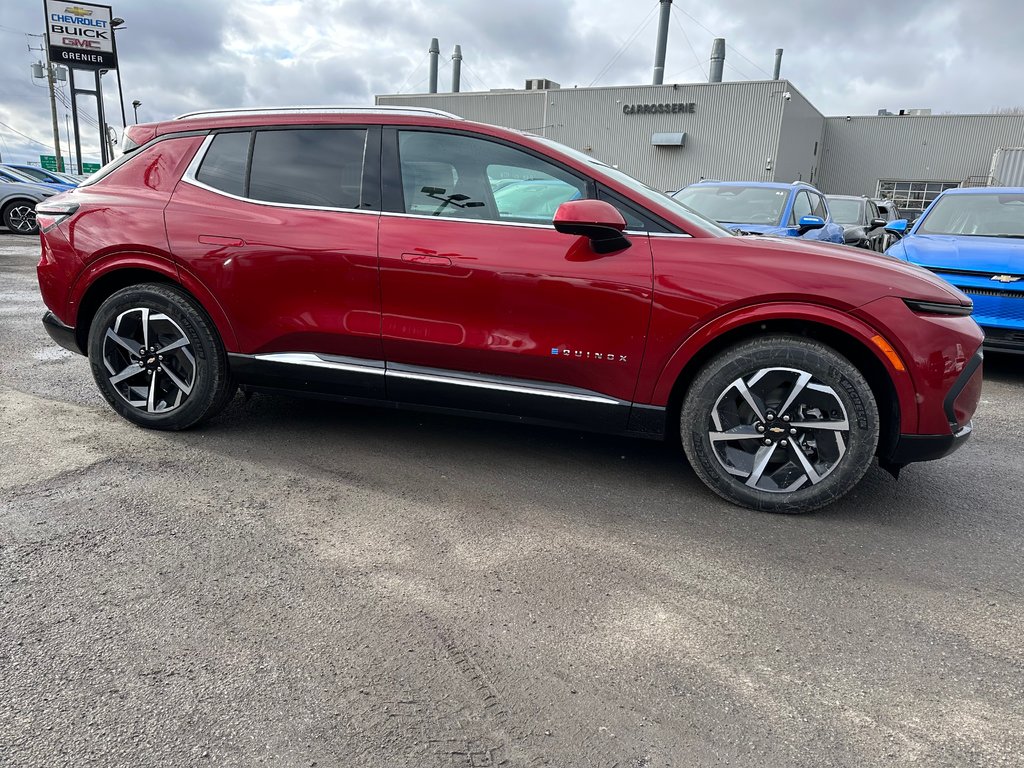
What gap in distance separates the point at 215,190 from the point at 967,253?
590cm

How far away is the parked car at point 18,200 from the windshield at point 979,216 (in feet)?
53.5

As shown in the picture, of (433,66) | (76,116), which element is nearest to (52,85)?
(76,116)

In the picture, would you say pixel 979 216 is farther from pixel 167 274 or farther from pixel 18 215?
pixel 18 215

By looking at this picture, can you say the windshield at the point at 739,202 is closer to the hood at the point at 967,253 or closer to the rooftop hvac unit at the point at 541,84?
the hood at the point at 967,253

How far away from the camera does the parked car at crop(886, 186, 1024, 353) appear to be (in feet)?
18.4

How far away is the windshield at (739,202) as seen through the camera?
328 inches

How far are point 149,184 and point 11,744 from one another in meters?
2.94

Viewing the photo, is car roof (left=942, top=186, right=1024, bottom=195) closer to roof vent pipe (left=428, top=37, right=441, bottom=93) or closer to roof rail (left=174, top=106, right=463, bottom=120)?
roof rail (left=174, top=106, right=463, bottom=120)

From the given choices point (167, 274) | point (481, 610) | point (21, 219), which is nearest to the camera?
point (481, 610)

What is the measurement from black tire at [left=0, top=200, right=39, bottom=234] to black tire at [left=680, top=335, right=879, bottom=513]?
1672cm

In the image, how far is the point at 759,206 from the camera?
854 cm

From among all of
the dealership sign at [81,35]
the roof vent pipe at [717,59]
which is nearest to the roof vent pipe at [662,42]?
the roof vent pipe at [717,59]

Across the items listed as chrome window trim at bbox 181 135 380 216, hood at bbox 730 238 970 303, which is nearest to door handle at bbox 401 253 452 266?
chrome window trim at bbox 181 135 380 216

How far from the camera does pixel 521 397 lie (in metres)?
3.38
